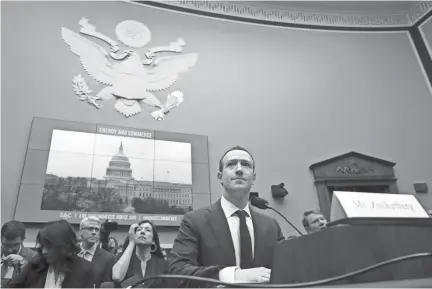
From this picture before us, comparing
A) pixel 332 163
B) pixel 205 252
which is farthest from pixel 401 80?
pixel 205 252

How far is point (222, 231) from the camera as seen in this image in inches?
45.7

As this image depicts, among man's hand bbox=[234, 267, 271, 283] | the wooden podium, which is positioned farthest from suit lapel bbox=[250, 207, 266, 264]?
the wooden podium

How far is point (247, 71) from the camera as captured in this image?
5.20m

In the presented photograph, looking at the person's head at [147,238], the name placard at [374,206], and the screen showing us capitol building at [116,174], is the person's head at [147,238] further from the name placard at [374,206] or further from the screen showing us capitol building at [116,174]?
the name placard at [374,206]

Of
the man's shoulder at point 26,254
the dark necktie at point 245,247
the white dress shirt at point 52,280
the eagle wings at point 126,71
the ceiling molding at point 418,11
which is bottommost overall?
the white dress shirt at point 52,280

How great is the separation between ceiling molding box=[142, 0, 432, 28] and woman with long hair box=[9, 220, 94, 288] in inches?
186

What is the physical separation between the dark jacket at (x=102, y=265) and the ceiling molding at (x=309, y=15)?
450 centimetres

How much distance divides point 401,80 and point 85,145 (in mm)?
5364

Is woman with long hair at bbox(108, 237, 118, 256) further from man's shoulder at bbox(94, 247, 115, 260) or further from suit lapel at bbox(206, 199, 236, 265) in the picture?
suit lapel at bbox(206, 199, 236, 265)

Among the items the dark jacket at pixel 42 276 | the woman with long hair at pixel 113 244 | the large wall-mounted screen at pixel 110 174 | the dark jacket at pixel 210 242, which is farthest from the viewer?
the large wall-mounted screen at pixel 110 174

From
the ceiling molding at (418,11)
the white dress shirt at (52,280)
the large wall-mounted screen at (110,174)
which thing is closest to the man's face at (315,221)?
the large wall-mounted screen at (110,174)

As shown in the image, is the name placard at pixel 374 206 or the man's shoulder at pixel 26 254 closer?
the name placard at pixel 374 206

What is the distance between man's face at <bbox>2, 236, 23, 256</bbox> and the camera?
2.51 m

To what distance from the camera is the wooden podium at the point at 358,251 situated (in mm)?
665
